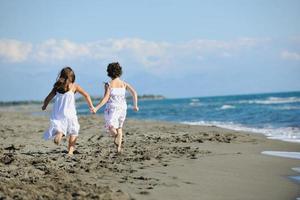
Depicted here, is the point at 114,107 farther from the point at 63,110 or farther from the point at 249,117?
the point at 249,117

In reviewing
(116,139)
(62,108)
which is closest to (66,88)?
(62,108)

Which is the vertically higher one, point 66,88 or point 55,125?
point 66,88

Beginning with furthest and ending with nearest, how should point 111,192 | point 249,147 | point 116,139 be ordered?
point 249,147 < point 116,139 < point 111,192

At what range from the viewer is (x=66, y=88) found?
805 centimetres

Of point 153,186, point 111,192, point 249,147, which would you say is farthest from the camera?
point 249,147

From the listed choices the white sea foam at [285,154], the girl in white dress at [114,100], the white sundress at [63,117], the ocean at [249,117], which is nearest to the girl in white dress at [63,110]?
the white sundress at [63,117]

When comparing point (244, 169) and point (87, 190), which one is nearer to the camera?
point (87, 190)

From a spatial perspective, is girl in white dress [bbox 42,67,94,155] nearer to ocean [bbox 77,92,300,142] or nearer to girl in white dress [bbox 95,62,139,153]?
girl in white dress [bbox 95,62,139,153]

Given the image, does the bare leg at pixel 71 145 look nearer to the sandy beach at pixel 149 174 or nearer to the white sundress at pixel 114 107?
the sandy beach at pixel 149 174

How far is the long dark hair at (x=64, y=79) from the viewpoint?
7.99 metres

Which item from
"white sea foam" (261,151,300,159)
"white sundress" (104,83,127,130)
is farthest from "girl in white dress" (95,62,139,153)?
"white sea foam" (261,151,300,159)

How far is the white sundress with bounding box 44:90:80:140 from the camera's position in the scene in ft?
26.3

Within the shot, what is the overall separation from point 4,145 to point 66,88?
2727 millimetres

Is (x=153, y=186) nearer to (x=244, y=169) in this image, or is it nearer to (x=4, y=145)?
(x=244, y=169)
